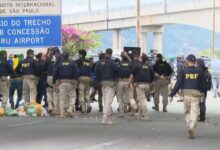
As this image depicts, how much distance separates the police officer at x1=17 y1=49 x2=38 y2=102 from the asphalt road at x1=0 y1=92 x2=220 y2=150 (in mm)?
1655

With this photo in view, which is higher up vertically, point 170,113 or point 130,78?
point 130,78

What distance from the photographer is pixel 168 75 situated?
73.0 ft

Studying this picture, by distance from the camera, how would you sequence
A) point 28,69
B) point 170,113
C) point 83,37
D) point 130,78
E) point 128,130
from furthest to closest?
point 83,37 < point 170,113 < point 28,69 < point 130,78 < point 128,130

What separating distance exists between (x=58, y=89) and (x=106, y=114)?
7.93 feet

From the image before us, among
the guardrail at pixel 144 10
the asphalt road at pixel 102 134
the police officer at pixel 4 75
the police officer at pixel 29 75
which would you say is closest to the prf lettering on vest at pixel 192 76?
the asphalt road at pixel 102 134

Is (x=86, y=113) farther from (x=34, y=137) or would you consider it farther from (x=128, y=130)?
(x=34, y=137)

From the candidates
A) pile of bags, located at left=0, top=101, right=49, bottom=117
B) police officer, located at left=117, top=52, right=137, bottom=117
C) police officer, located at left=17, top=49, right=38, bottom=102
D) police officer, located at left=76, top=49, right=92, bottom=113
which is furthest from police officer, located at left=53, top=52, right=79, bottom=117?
police officer, located at left=17, top=49, right=38, bottom=102

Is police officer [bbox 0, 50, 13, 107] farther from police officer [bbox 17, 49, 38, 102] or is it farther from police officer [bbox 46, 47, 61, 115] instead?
police officer [bbox 46, 47, 61, 115]

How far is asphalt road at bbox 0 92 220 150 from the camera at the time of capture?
13.1 meters

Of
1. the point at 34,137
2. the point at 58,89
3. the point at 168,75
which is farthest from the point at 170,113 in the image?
the point at 34,137

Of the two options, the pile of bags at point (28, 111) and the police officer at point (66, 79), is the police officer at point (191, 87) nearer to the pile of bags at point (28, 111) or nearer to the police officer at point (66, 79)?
the police officer at point (66, 79)

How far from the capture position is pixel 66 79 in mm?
19266

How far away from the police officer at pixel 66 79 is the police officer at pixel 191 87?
529cm

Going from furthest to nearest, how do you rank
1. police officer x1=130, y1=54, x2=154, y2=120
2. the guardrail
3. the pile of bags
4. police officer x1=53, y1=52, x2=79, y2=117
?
the guardrail
the pile of bags
police officer x1=53, y1=52, x2=79, y2=117
police officer x1=130, y1=54, x2=154, y2=120
